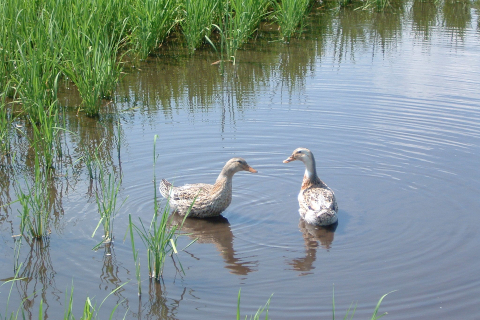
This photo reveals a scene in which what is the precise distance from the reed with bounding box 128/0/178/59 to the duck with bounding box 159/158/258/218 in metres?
5.59

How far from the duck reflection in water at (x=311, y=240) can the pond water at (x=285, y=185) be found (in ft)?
0.08

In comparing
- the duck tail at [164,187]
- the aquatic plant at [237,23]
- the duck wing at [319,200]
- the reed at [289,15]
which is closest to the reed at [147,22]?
the aquatic plant at [237,23]

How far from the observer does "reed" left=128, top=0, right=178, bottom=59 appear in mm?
11703

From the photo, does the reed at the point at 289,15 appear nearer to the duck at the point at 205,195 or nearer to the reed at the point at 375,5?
the reed at the point at 375,5

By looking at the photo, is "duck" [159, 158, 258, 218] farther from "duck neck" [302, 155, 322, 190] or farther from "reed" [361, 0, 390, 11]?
"reed" [361, 0, 390, 11]

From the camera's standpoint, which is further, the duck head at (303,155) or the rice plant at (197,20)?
the rice plant at (197,20)

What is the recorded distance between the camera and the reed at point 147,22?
1170 centimetres

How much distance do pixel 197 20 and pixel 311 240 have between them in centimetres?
762

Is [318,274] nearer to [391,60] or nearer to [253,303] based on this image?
[253,303]

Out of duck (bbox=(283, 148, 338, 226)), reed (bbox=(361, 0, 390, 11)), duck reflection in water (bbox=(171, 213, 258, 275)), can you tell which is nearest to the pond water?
duck reflection in water (bbox=(171, 213, 258, 275))

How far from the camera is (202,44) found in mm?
13602

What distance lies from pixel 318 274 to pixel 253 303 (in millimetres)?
782

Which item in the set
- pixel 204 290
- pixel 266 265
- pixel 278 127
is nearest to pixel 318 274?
pixel 266 265

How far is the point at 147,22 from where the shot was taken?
38.3 ft
